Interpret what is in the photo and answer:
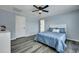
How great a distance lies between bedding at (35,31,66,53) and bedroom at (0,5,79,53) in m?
0.19

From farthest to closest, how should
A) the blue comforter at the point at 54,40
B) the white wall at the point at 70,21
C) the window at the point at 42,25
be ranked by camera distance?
the white wall at the point at 70,21
the window at the point at 42,25
the blue comforter at the point at 54,40

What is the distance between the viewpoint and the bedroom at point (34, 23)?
8.19 feet

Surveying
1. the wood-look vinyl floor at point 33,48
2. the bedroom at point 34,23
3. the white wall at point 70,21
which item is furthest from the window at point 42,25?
the wood-look vinyl floor at point 33,48

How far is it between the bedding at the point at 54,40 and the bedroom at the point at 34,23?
0.19 m

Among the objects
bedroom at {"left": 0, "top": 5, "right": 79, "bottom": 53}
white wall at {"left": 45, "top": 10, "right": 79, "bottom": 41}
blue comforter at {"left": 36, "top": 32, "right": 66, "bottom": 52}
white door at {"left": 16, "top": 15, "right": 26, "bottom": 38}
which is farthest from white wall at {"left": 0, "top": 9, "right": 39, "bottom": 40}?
white wall at {"left": 45, "top": 10, "right": 79, "bottom": 41}

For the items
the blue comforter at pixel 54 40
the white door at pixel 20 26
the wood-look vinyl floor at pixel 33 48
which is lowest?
the wood-look vinyl floor at pixel 33 48

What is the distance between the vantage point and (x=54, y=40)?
7.36 ft

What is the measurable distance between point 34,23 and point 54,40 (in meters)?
1.31

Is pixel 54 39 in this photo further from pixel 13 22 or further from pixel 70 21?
pixel 13 22

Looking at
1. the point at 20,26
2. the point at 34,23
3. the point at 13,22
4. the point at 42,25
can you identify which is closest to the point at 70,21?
the point at 42,25

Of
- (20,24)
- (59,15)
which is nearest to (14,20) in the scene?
(20,24)

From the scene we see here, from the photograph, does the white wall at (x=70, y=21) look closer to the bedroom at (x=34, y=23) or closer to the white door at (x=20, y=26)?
the bedroom at (x=34, y=23)

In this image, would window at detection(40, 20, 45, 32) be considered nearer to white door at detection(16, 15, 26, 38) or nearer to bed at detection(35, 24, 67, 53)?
bed at detection(35, 24, 67, 53)
